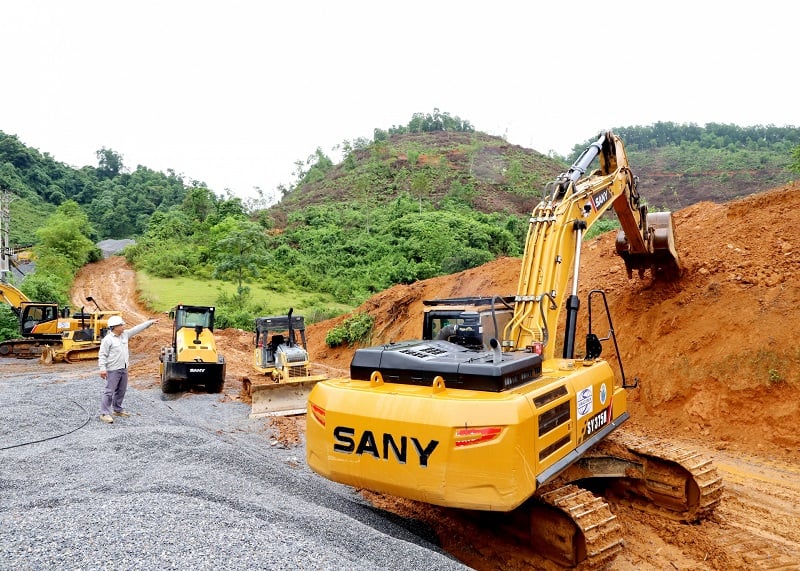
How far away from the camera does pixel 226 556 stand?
3443mm

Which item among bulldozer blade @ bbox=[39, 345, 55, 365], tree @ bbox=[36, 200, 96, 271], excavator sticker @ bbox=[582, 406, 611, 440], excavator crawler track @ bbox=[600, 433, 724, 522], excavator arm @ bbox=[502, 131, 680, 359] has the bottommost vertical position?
bulldozer blade @ bbox=[39, 345, 55, 365]

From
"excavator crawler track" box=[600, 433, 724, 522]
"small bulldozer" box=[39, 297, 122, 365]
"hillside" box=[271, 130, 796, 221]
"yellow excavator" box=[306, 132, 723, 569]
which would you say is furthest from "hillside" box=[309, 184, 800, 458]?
"hillside" box=[271, 130, 796, 221]

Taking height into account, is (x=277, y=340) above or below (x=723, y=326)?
below

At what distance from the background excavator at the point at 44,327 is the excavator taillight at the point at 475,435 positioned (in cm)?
1799

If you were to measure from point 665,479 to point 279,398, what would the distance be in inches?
272

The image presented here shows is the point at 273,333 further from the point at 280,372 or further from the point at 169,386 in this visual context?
the point at 169,386

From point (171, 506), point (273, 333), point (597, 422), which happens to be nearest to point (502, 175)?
point (273, 333)

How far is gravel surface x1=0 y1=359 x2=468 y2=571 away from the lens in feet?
11.3

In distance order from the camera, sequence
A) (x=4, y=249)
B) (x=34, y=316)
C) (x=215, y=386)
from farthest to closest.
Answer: (x=4, y=249) → (x=34, y=316) → (x=215, y=386)

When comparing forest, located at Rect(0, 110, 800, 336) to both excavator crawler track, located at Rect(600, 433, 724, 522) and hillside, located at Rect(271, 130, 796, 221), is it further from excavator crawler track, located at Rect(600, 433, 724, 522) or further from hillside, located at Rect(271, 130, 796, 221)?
excavator crawler track, located at Rect(600, 433, 724, 522)

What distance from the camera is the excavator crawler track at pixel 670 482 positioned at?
541 centimetres

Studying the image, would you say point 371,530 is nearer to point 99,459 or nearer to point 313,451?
point 313,451

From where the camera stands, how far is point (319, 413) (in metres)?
4.76

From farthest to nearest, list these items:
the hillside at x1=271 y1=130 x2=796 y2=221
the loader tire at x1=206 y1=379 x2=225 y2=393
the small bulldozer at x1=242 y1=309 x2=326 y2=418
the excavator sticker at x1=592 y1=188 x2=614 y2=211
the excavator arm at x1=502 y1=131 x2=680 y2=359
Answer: the hillside at x1=271 y1=130 x2=796 y2=221 < the loader tire at x1=206 y1=379 x2=225 y2=393 < the small bulldozer at x1=242 y1=309 x2=326 y2=418 < the excavator sticker at x1=592 y1=188 x2=614 y2=211 < the excavator arm at x1=502 y1=131 x2=680 y2=359
